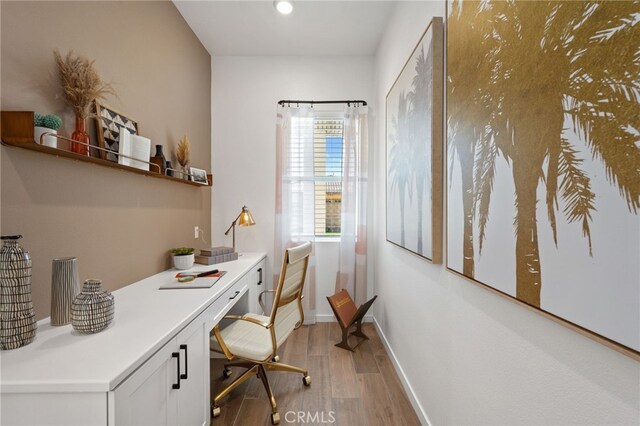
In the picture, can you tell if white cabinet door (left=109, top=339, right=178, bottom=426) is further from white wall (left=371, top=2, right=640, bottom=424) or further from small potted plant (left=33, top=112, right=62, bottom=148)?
white wall (left=371, top=2, right=640, bottom=424)

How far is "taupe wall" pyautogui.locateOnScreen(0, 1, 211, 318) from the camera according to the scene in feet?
3.73

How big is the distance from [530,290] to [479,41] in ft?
2.88

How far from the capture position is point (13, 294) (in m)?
0.91

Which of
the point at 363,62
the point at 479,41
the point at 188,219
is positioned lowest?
the point at 188,219

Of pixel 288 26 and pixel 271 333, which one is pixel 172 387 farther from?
pixel 288 26

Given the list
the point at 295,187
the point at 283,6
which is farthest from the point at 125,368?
the point at 283,6

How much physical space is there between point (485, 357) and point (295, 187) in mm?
2355

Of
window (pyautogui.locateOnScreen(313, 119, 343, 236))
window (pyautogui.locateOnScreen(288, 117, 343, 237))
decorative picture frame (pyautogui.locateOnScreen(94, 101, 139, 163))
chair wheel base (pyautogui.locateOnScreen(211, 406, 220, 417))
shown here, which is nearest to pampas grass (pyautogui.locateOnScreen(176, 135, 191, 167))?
decorative picture frame (pyautogui.locateOnScreen(94, 101, 139, 163))

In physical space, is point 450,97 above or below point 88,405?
above

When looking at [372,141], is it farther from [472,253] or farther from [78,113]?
[78,113]

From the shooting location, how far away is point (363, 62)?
3066 mm

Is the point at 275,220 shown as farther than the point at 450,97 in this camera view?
Yes

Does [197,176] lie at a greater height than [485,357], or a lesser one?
greater

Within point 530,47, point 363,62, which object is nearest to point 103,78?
point 530,47
